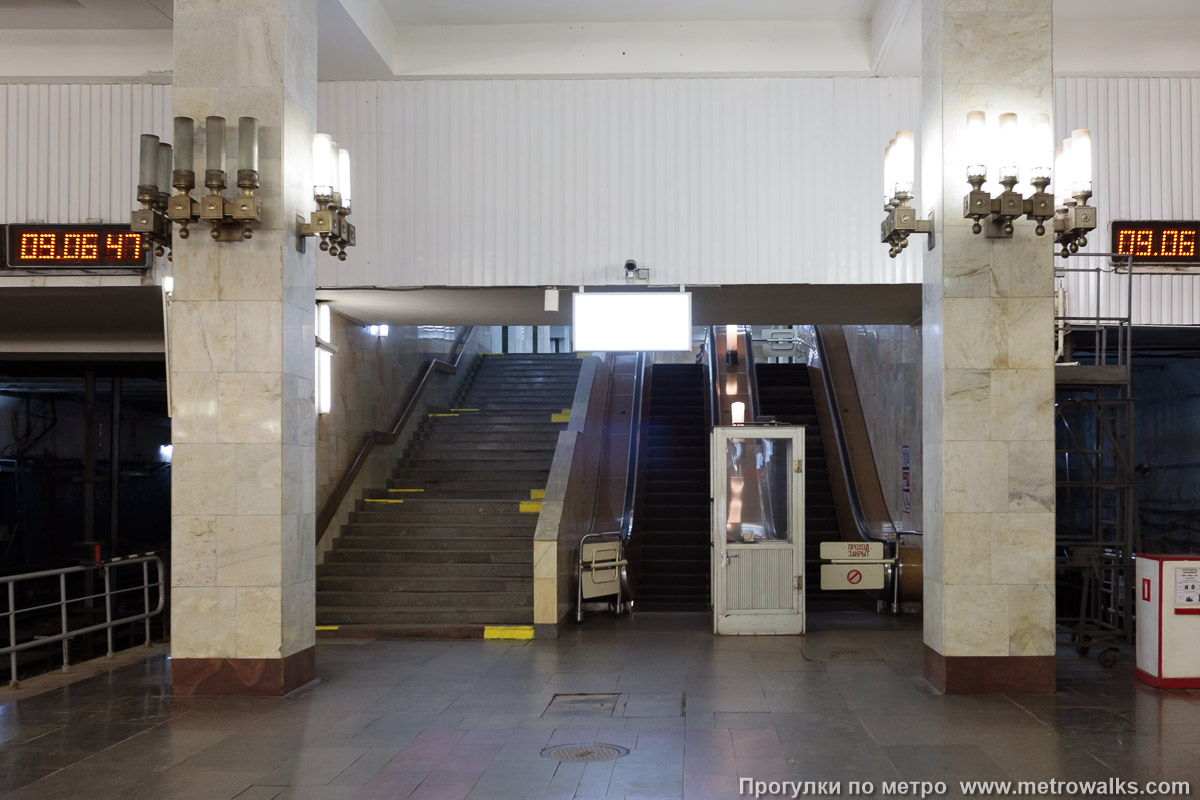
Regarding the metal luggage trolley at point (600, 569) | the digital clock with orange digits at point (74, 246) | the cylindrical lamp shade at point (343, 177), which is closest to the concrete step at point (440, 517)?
the metal luggage trolley at point (600, 569)

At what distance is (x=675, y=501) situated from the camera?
1469 cm

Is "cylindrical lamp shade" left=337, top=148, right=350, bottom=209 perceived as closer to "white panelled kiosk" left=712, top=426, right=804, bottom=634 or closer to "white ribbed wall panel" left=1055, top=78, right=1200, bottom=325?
"white panelled kiosk" left=712, top=426, right=804, bottom=634

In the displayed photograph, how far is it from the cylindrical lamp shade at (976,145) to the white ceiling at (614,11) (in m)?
3.38

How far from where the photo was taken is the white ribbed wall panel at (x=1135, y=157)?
987cm

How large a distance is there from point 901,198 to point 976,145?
0.71m

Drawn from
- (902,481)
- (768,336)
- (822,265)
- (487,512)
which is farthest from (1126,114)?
(768,336)

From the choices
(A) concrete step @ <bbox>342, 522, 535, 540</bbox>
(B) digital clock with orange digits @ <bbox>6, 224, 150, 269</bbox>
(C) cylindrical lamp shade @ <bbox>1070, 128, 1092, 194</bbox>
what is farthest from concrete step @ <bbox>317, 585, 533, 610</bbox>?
(C) cylindrical lamp shade @ <bbox>1070, 128, 1092, 194</bbox>

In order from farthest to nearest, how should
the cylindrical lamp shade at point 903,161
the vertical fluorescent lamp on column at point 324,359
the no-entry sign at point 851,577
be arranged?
the no-entry sign at point 851,577, the vertical fluorescent lamp on column at point 324,359, the cylindrical lamp shade at point 903,161

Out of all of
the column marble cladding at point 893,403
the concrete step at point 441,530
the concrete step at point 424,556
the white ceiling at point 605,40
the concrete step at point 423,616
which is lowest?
the concrete step at point 423,616

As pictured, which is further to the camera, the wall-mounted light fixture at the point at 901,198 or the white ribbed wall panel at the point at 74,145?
the white ribbed wall panel at the point at 74,145

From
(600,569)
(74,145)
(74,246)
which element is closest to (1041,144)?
(600,569)

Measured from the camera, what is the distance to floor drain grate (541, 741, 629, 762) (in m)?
5.37

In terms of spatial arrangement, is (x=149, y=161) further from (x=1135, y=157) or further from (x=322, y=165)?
(x=1135, y=157)

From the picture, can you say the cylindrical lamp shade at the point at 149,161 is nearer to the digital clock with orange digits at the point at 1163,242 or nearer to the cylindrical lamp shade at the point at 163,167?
the cylindrical lamp shade at the point at 163,167
